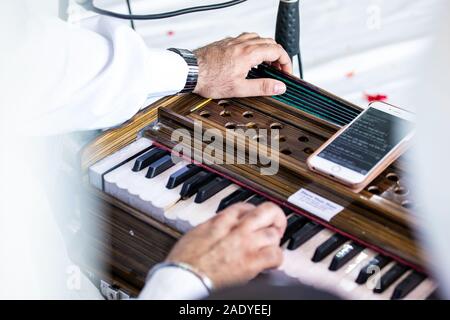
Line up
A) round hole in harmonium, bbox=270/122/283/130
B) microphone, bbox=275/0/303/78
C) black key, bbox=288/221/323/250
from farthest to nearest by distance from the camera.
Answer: microphone, bbox=275/0/303/78
round hole in harmonium, bbox=270/122/283/130
black key, bbox=288/221/323/250

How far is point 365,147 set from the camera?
1.20 m

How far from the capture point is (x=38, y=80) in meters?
1.23

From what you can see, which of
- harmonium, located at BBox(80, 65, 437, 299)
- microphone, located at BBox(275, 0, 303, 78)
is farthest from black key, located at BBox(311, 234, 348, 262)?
microphone, located at BBox(275, 0, 303, 78)

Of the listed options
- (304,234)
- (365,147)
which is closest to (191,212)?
(304,234)

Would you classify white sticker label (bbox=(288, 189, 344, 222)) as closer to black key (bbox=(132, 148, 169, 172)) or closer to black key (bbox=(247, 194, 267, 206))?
black key (bbox=(247, 194, 267, 206))

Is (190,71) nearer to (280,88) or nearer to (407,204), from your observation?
(280,88)

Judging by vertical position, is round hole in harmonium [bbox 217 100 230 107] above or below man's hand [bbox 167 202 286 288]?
above

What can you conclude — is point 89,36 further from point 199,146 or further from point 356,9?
point 356,9

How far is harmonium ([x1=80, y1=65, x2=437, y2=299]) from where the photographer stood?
41.4 inches

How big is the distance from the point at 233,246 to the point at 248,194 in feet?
0.52

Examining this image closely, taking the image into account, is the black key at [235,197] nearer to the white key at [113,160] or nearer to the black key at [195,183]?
the black key at [195,183]

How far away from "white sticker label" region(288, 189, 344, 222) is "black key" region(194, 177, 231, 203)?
0.32ft

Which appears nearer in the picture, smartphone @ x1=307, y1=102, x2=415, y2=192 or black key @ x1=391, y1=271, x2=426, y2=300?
black key @ x1=391, y1=271, x2=426, y2=300
